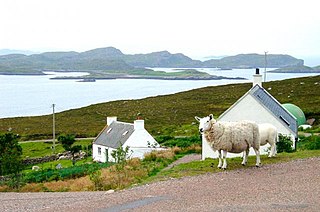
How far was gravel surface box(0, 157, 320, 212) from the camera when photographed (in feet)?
45.5

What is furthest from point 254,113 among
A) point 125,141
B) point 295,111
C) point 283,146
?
point 295,111

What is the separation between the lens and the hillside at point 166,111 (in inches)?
3242

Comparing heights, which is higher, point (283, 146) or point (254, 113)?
point (254, 113)

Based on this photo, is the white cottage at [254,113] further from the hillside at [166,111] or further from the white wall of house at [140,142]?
the hillside at [166,111]

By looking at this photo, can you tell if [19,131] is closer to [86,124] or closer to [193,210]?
[86,124]

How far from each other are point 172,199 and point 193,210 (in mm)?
1628

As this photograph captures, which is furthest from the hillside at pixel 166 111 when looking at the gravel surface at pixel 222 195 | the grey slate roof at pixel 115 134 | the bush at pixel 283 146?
the gravel surface at pixel 222 195

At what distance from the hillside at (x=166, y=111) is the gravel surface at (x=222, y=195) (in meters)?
44.1

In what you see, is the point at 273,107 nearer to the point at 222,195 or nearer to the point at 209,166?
the point at 209,166

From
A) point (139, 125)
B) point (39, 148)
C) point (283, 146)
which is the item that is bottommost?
point (39, 148)

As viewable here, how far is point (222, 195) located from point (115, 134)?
31.8 metres

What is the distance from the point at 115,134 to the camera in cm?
4631

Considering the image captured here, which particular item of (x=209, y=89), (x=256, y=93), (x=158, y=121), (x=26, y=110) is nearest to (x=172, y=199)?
(x=256, y=93)

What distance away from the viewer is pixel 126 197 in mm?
15984
